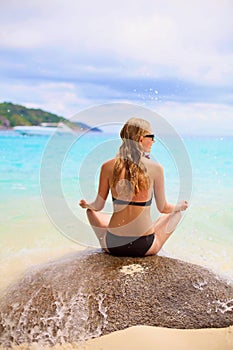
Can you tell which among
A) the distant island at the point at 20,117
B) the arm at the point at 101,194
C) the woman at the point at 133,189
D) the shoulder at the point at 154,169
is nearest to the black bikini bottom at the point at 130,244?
the woman at the point at 133,189

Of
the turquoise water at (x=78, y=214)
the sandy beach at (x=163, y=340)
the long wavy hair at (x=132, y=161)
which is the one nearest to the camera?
the sandy beach at (x=163, y=340)

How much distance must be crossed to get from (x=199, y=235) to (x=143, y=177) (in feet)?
5.09

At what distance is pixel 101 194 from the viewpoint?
2053mm

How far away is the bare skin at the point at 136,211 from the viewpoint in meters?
1.99

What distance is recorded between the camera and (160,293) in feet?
5.89

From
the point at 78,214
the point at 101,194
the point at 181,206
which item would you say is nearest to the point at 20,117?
the point at 78,214

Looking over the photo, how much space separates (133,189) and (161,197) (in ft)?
0.51

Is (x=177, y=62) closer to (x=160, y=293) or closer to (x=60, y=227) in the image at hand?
(x=60, y=227)

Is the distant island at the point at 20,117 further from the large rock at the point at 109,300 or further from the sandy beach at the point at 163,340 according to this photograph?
the sandy beach at the point at 163,340

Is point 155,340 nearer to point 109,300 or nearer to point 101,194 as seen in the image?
point 109,300

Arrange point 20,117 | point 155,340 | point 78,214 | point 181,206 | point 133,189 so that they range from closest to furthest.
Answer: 1. point 155,340
2. point 133,189
3. point 181,206
4. point 78,214
5. point 20,117

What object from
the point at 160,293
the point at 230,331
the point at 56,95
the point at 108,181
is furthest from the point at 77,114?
the point at 56,95

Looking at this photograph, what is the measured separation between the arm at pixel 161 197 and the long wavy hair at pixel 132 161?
56mm

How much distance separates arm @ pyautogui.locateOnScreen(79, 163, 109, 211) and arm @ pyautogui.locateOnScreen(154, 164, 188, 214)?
24 cm
